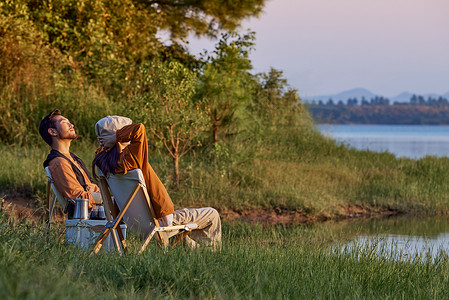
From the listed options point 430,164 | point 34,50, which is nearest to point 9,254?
point 34,50

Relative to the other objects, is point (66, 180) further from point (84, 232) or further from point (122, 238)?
point (122, 238)

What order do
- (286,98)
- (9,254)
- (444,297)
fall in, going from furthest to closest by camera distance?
(286,98)
(444,297)
(9,254)

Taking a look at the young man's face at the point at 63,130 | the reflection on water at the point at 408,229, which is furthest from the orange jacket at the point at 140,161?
the reflection on water at the point at 408,229

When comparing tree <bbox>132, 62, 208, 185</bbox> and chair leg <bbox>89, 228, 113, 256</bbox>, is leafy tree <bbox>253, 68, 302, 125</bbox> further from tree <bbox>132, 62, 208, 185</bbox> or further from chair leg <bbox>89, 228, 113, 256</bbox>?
chair leg <bbox>89, 228, 113, 256</bbox>

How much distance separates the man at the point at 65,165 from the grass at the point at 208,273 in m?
0.57

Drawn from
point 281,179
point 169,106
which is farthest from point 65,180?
point 281,179

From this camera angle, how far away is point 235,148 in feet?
36.5

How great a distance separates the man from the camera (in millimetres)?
5254

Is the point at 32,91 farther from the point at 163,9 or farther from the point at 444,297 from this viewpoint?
the point at 444,297

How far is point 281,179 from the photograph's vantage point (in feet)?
36.2

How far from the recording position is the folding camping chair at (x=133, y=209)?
479 centimetres

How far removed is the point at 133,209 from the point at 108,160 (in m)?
0.43

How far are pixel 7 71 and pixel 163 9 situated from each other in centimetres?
710

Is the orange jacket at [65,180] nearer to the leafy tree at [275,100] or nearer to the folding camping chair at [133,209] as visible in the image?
the folding camping chair at [133,209]
